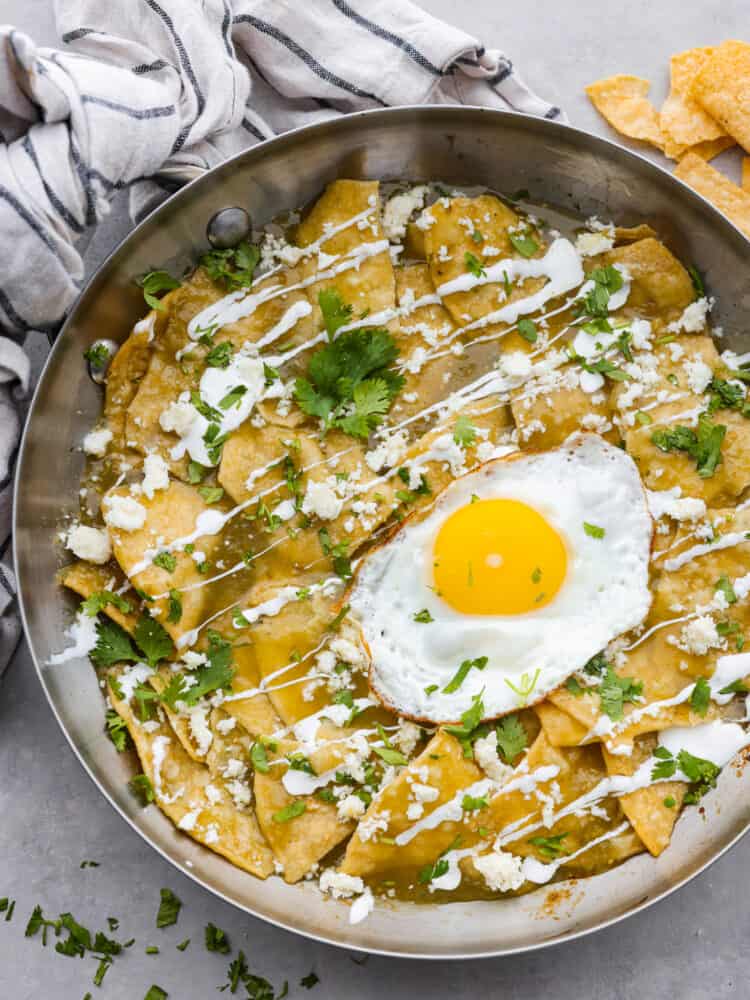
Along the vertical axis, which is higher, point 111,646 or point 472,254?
point 472,254

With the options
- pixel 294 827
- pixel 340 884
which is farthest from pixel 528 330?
pixel 340 884

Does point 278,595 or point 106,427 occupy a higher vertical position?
point 106,427

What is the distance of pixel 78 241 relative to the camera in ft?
11.0

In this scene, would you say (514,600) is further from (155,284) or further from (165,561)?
(155,284)

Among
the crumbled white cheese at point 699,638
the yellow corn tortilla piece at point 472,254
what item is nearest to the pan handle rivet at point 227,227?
the yellow corn tortilla piece at point 472,254

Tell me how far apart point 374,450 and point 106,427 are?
96 cm

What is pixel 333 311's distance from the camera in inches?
126

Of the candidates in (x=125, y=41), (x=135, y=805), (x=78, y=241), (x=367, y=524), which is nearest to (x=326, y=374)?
(x=367, y=524)

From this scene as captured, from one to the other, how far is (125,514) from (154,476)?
0.53ft

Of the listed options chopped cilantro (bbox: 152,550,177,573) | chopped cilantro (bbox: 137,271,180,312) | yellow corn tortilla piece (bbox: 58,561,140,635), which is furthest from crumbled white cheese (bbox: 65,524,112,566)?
chopped cilantro (bbox: 137,271,180,312)

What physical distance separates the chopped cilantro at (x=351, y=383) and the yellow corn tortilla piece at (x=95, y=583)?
0.90 m

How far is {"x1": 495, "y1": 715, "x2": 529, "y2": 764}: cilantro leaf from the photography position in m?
3.17

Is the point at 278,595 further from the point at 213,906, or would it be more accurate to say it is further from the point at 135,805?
the point at 213,906

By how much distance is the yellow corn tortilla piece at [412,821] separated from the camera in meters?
3.07
